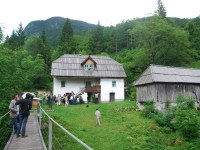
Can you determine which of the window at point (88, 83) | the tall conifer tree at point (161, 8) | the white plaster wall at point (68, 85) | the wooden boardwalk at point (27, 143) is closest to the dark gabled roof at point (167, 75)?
the window at point (88, 83)

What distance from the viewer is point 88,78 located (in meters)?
48.6

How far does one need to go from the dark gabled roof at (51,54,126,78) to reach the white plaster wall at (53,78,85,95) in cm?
138

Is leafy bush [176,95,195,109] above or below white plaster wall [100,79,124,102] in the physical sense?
below

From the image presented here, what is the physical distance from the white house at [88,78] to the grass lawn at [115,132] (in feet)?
45.0

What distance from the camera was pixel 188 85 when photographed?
38.2 metres

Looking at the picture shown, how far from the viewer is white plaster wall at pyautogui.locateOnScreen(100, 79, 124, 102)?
47.5m

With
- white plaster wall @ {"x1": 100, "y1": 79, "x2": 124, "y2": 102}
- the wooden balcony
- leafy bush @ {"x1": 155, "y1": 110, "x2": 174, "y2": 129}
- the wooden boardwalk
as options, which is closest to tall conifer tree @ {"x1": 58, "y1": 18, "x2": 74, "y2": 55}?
white plaster wall @ {"x1": 100, "y1": 79, "x2": 124, "y2": 102}

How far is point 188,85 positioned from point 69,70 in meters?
19.0

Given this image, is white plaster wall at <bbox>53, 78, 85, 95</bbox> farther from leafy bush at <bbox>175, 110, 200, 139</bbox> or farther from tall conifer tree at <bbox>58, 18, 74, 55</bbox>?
tall conifer tree at <bbox>58, 18, 74, 55</bbox>

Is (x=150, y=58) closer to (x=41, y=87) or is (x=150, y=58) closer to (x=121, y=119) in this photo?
(x=41, y=87)

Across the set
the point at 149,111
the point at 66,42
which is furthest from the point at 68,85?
the point at 66,42

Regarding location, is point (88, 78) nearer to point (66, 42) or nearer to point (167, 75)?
point (167, 75)

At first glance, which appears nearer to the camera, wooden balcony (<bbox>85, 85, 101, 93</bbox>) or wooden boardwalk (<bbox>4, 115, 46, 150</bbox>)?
wooden boardwalk (<bbox>4, 115, 46, 150</bbox>)

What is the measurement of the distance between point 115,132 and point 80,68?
24730mm
